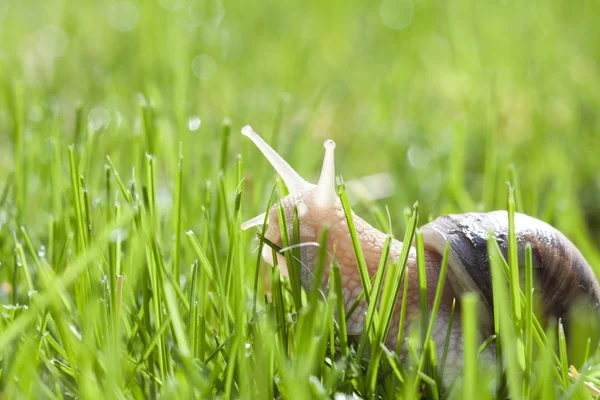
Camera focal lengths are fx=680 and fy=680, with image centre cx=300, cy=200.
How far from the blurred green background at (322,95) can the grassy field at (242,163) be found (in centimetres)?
1

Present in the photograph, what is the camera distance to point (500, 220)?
125cm

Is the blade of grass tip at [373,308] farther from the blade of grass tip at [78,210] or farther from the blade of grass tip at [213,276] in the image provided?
the blade of grass tip at [78,210]

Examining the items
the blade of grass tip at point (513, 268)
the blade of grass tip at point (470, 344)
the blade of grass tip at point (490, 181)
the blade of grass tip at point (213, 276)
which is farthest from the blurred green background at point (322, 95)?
the blade of grass tip at point (470, 344)

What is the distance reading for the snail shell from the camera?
1.21 meters

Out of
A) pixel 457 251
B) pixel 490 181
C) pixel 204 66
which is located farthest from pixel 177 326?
pixel 204 66

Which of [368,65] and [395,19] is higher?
[395,19]

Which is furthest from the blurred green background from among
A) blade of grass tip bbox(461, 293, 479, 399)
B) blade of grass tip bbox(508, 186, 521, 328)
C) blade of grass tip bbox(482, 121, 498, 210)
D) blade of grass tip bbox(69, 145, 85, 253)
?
blade of grass tip bbox(461, 293, 479, 399)

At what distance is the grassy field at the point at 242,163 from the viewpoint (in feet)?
3.07

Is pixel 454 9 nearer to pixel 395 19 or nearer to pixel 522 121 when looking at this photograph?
pixel 395 19

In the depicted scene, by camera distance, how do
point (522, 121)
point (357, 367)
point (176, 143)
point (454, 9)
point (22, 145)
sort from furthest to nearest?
1. point (454, 9)
2. point (522, 121)
3. point (176, 143)
4. point (22, 145)
5. point (357, 367)

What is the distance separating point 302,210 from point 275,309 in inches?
10.2

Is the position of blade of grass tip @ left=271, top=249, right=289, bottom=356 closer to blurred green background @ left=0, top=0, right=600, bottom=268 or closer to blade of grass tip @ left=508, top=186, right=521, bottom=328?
blade of grass tip @ left=508, top=186, right=521, bottom=328

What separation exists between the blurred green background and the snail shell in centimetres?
35

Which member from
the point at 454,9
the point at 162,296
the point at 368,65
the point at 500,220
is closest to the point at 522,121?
the point at 368,65
